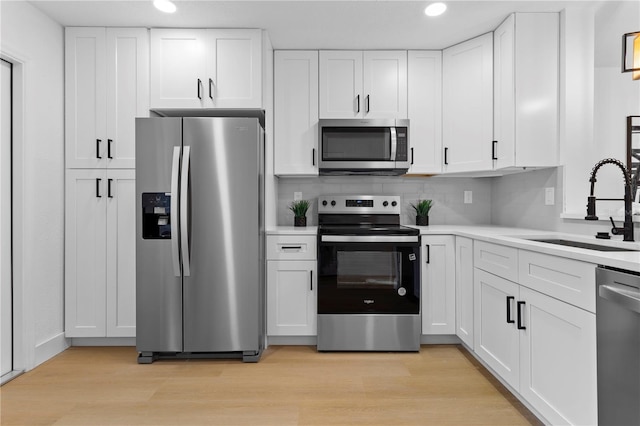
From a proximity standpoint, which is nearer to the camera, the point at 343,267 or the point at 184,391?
the point at 184,391

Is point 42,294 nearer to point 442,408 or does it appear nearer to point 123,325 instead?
point 123,325

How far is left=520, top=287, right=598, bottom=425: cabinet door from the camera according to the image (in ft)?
4.80

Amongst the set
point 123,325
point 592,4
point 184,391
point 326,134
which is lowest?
point 184,391

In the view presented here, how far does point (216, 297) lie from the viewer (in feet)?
8.48

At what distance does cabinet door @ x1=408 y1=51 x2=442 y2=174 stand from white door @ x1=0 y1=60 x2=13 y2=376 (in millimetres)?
2918

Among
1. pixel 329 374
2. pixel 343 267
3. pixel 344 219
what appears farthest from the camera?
pixel 344 219

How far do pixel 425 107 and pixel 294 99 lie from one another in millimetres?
1127

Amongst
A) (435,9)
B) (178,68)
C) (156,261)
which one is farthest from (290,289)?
(435,9)

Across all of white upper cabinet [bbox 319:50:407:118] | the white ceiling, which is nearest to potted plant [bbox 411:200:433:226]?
white upper cabinet [bbox 319:50:407:118]

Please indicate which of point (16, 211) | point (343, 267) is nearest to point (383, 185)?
point (343, 267)

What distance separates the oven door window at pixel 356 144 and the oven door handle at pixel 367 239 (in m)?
0.69

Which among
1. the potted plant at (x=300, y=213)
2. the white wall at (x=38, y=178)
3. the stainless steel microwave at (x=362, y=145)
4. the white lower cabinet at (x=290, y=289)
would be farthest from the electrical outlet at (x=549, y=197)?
the white wall at (x=38, y=178)

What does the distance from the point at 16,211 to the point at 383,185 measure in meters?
2.84

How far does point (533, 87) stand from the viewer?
8.64 feet
